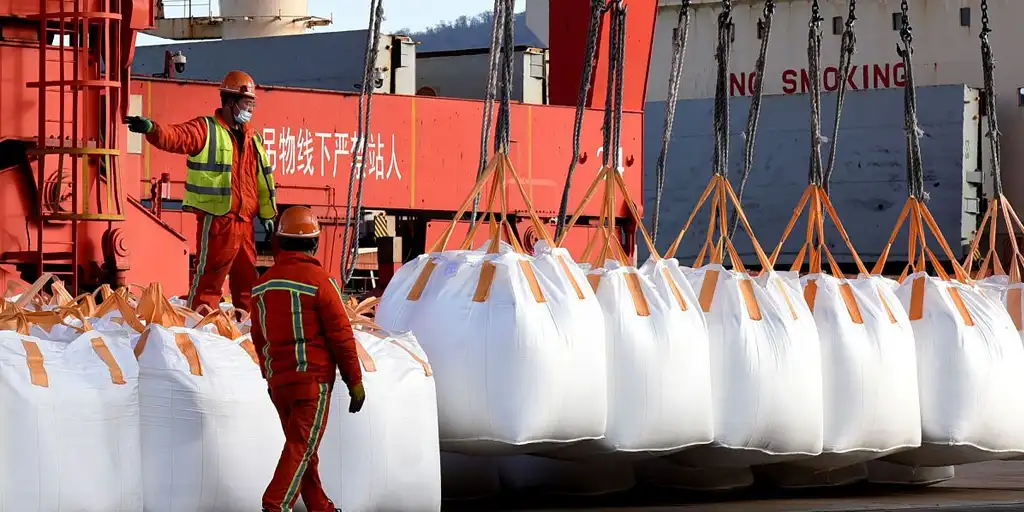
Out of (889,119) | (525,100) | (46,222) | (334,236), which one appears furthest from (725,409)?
(889,119)

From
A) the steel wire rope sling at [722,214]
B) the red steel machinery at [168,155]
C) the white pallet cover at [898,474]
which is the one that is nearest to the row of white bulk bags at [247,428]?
the steel wire rope sling at [722,214]

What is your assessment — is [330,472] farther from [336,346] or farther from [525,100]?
[525,100]

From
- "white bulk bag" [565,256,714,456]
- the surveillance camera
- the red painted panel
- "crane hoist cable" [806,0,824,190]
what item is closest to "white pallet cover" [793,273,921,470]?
"white bulk bag" [565,256,714,456]

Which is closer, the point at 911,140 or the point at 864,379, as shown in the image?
the point at 864,379

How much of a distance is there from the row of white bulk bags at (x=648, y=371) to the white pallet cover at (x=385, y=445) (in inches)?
32.3

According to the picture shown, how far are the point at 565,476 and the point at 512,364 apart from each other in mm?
1395

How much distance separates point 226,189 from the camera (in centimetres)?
826

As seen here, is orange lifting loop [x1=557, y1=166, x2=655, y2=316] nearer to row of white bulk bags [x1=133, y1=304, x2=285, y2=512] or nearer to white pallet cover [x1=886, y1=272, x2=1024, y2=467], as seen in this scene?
white pallet cover [x1=886, y1=272, x2=1024, y2=467]

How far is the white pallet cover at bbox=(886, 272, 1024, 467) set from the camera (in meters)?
8.36

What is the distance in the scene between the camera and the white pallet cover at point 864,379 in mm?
8078

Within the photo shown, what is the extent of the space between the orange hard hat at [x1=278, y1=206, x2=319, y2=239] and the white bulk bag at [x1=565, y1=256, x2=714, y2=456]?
1.79 meters

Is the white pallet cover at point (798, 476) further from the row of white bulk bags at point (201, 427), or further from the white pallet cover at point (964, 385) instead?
the row of white bulk bags at point (201, 427)

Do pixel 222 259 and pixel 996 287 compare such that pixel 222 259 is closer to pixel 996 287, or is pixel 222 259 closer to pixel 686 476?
pixel 686 476

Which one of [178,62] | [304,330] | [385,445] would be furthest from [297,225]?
[178,62]
